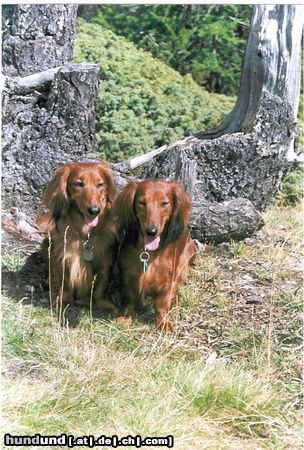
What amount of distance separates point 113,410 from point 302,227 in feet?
11.0

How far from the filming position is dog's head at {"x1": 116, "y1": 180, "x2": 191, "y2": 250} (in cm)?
472

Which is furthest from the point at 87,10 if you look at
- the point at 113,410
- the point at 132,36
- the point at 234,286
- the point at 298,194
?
the point at 113,410

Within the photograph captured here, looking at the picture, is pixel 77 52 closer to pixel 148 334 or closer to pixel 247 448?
pixel 148 334

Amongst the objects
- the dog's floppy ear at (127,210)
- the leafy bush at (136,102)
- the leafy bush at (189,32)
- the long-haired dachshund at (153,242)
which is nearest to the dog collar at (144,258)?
the long-haired dachshund at (153,242)

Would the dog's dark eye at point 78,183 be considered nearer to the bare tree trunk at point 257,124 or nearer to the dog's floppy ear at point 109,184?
the dog's floppy ear at point 109,184

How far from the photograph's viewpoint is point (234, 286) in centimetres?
562

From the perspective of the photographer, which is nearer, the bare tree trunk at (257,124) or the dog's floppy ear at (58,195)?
the dog's floppy ear at (58,195)

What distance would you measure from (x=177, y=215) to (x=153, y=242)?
0.69 ft

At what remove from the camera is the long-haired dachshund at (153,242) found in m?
4.76

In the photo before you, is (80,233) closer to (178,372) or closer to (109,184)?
(109,184)

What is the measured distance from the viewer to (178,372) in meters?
4.39

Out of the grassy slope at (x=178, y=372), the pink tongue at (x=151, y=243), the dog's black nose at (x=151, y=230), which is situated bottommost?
the grassy slope at (x=178, y=372)

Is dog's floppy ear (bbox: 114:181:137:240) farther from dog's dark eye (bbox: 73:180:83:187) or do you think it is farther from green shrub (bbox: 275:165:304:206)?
green shrub (bbox: 275:165:304:206)

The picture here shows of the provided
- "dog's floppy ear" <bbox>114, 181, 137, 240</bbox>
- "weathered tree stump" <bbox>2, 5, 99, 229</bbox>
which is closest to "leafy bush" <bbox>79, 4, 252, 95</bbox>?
"weathered tree stump" <bbox>2, 5, 99, 229</bbox>
